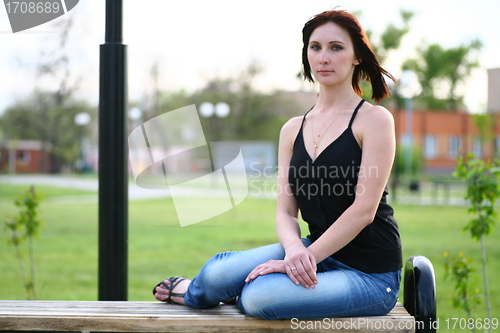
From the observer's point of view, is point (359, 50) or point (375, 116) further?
point (359, 50)

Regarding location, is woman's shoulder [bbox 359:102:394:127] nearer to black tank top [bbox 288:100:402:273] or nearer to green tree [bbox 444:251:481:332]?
black tank top [bbox 288:100:402:273]

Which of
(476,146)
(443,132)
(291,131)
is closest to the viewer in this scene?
(291,131)

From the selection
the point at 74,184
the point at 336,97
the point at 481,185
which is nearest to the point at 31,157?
the point at 74,184

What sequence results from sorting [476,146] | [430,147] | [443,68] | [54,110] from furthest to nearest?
[443,68] → [430,147] → [476,146] → [54,110]

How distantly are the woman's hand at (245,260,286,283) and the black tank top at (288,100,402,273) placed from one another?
25 centimetres

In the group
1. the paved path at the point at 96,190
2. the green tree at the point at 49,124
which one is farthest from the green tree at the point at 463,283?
the green tree at the point at 49,124

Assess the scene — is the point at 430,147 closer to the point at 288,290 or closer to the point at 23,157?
the point at 23,157

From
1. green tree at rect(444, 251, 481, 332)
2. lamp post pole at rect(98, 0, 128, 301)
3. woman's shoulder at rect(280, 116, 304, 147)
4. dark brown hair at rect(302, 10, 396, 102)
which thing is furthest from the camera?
green tree at rect(444, 251, 481, 332)

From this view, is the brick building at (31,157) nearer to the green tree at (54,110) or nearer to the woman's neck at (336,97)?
the green tree at (54,110)

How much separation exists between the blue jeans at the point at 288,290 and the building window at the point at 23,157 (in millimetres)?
24590

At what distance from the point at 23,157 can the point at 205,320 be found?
85.0ft

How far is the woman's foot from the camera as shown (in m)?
2.18

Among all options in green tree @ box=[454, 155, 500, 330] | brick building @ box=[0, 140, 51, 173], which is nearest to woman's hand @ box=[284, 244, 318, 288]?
green tree @ box=[454, 155, 500, 330]

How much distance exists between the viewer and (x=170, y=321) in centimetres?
192
